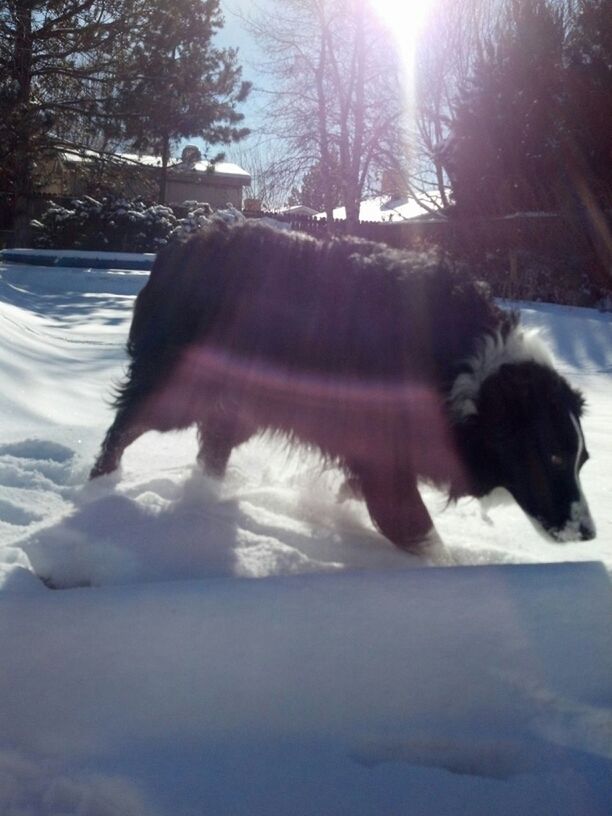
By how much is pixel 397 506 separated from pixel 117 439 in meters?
1.51

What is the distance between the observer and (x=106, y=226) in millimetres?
24000

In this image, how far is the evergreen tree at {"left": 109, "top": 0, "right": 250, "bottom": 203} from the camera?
22.0 metres

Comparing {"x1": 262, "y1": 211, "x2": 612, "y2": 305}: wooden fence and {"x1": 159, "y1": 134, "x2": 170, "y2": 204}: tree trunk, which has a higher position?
{"x1": 159, "y1": 134, "x2": 170, "y2": 204}: tree trunk

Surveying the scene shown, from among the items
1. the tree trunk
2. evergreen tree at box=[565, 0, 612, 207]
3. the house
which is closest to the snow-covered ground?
evergreen tree at box=[565, 0, 612, 207]

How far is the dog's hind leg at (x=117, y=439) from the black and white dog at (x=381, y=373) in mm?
→ 30

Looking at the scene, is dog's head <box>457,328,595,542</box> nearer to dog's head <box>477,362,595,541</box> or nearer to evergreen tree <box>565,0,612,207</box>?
dog's head <box>477,362,595,541</box>

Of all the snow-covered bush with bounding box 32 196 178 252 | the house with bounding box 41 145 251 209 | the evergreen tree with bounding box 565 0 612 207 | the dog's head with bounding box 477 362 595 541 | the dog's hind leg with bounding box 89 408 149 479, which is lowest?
the dog's hind leg with bounding box 89 408 149 479

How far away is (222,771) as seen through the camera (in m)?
1.58

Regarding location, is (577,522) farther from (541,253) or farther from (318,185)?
(318,185)

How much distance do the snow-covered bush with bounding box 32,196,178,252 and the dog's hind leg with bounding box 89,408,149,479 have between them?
67.5ft

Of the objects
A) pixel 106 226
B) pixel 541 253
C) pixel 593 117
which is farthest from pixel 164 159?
pixel 593 117

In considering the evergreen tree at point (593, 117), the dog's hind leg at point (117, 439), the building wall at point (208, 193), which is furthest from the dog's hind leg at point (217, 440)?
the building wall at point (208, 193)

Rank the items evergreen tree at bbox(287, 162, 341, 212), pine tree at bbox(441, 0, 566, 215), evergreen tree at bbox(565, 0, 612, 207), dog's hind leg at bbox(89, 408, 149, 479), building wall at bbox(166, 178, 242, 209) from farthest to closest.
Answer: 1. building wall at bbox(166, 178, 242, 209)
2. evergreen tree at bbox(287, 162, 341, 212)
3. pine tree at bbox(441, 0, 566, 215)
4. evergreen tree at bbox(565, 0, 612, 207)
5. dog's hind leg at bbox(89, 408, 149, 479)

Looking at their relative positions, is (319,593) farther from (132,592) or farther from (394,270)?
(394,270)
